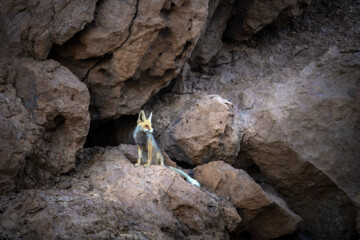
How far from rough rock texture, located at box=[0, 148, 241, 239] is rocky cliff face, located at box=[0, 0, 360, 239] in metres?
0.02

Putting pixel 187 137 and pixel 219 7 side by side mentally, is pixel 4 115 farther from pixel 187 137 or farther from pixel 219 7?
pixel 219 7

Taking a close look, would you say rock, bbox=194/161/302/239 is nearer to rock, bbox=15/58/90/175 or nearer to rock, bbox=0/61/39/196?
rock, bbox=15/58/90/175

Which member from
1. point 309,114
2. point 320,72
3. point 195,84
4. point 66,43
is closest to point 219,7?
point 195,84

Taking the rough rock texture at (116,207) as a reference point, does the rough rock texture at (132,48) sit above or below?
above

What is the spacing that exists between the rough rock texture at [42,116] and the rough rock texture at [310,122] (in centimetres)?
305

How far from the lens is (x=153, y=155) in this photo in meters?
6.29

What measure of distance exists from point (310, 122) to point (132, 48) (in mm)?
3830

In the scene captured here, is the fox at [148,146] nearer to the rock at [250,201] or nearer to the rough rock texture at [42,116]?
the rock at [250,201]

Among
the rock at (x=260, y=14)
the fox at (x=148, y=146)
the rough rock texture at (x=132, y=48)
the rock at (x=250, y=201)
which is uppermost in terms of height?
Answer: the rock at (x=260, y=14)

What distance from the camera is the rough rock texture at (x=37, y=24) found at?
17.7ft

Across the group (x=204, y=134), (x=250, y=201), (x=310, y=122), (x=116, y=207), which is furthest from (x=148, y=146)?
(x=310, y=122)

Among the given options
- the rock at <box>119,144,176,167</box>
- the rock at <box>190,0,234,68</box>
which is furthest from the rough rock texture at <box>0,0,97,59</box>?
the rock at <box>190,0,234,68</box>

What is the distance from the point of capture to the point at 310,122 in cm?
700

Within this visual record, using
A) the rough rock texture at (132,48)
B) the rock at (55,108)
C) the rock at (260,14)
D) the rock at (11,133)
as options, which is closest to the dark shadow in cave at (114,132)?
the rough rock texture at (132,48)
